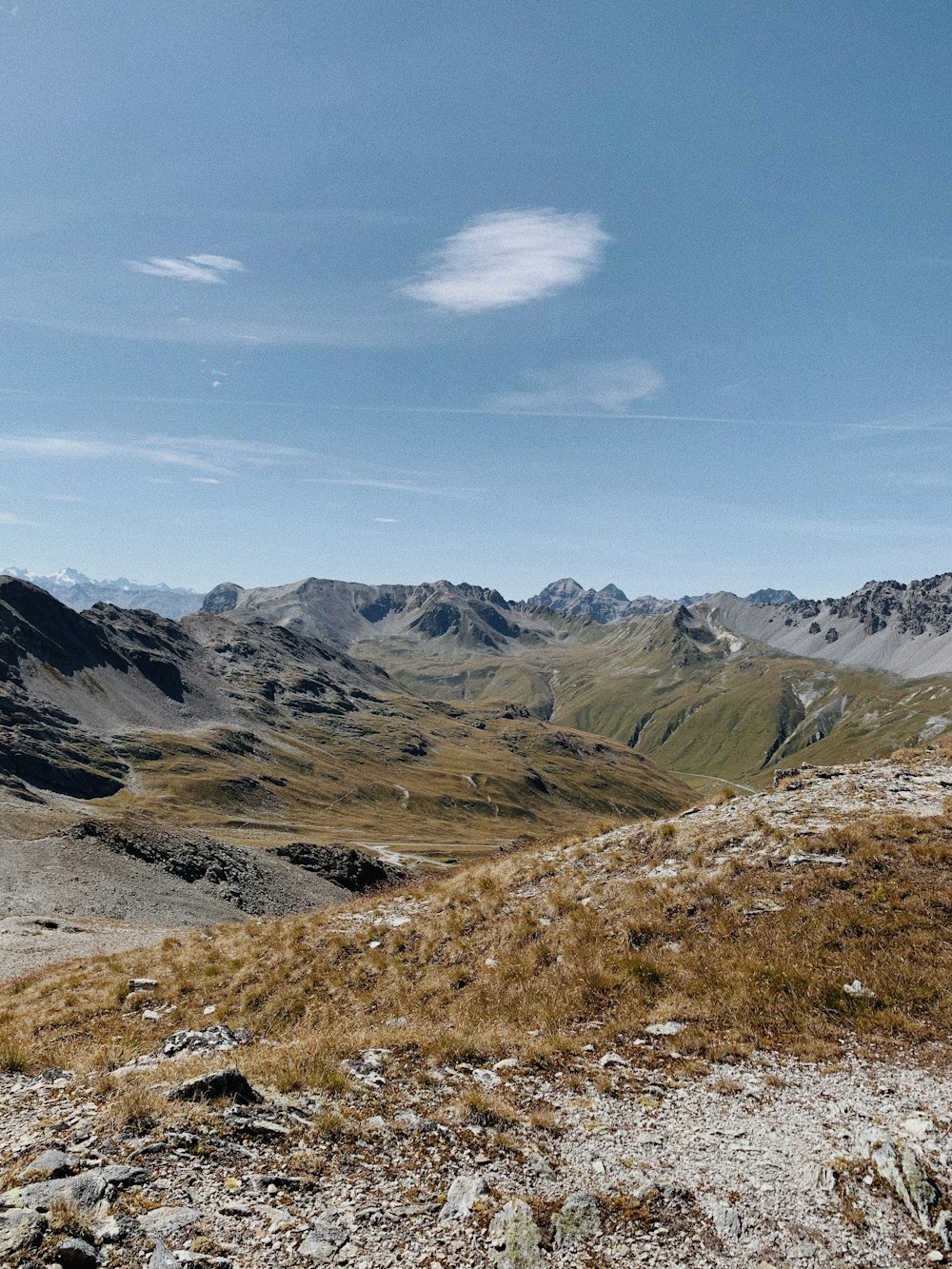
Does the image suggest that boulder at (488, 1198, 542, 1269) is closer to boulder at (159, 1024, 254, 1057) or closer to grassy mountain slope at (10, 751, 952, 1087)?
grassy mountain slope at (10, 751, 952, 1087)

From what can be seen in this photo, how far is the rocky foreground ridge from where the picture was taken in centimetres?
841

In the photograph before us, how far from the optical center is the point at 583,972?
1702 cm

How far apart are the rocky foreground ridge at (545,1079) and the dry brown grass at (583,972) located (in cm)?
9

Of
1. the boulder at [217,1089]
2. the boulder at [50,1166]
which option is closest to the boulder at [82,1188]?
the boulder at [50,1166]

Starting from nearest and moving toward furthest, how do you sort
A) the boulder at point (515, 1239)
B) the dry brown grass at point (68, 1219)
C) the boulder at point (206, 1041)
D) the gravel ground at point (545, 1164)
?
the dry brown grass at point (68, 1219), the boulder at point (515, 1239), the gravel ground at point (545, 1164), the boulder at point (206, 1041)

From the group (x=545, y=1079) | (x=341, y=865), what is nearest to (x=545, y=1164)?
(x=545, y=1079)

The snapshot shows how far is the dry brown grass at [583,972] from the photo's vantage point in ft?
45.7

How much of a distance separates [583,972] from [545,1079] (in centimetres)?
437

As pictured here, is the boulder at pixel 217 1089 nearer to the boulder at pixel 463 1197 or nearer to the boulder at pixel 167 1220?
the boulder at pixel 167 1220

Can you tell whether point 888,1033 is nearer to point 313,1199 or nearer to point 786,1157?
point 786,1157

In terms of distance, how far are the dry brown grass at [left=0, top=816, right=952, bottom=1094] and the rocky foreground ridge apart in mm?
88

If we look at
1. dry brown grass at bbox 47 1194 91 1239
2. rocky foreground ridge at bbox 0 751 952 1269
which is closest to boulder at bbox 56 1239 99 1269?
rocky foreground ridge at bbox 0 751 952 1269

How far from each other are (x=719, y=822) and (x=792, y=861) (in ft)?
16.2

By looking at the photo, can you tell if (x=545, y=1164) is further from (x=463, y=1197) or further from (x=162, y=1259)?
(x=162, y=1259)
